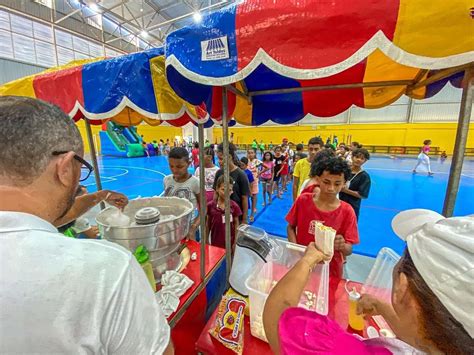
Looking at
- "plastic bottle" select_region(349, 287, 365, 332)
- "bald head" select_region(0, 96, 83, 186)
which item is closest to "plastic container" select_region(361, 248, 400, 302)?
"plastic bottle" select_region(349, 287, 365, 332)

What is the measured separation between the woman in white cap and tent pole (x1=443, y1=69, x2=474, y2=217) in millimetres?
718

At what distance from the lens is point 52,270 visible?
1.43 feet

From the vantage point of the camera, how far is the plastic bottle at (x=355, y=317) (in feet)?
3.14

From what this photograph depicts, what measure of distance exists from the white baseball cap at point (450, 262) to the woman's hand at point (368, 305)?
1.61ft

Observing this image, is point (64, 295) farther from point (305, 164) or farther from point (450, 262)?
point (305, 164)

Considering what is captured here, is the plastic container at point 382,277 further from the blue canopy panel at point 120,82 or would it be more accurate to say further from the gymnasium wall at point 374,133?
the gymnasium wall at point 374,133

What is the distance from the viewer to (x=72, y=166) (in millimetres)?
599

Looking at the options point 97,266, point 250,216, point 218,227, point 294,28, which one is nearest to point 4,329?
point 97,266

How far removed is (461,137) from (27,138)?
63.3 inches

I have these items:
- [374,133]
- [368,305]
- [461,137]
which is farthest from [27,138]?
[374,133]

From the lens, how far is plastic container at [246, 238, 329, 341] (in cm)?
94

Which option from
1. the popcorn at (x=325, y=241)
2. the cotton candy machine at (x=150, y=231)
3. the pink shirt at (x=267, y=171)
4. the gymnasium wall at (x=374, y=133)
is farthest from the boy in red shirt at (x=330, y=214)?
the gymnasium wall at (x=374, y=133)

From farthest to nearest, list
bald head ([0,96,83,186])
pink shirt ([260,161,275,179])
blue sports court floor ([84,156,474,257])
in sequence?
1. pink shirt ([260,161,275,179])
2. blue sports court floor ([84,156,474,257])
3. bald head ([0,96,83,186])

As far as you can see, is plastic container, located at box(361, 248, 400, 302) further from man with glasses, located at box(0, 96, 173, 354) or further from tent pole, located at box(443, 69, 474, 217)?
man with glasses, located at box(0, 96, 173, 354)
